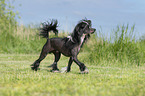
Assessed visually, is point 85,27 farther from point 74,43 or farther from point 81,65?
point 81,65

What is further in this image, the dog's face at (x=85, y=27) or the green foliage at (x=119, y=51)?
the green foliage at (x=119, y=51)

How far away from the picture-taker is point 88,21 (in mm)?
5953

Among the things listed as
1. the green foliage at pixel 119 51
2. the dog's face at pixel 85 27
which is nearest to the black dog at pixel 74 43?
the dog's face at pixel 85 27

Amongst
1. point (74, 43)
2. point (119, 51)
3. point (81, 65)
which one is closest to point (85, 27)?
point (74, 43)

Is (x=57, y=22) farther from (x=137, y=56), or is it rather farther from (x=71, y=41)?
(x=137, y=56)

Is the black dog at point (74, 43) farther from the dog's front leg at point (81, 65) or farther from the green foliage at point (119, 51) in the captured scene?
the green foliage at point (119, 51)

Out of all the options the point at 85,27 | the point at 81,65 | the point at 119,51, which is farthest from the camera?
the point at 119,51

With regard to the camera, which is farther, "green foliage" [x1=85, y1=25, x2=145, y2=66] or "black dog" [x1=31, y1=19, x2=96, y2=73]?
"green foliage" [x1=85, y1=25, x2=145, y2=66]

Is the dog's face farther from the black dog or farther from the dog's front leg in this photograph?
the dog's front leg

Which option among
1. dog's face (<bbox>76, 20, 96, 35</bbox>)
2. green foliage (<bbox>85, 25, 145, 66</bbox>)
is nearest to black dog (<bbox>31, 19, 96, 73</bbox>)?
dog's face (<bbox>76, 20, 96, 35</bbox>)

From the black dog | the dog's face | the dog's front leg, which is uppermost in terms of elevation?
the dog's face

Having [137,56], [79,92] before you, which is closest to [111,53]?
[137,56]

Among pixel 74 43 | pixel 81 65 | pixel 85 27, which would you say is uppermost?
pixel 85 27

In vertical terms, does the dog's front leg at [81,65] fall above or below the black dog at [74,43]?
below
